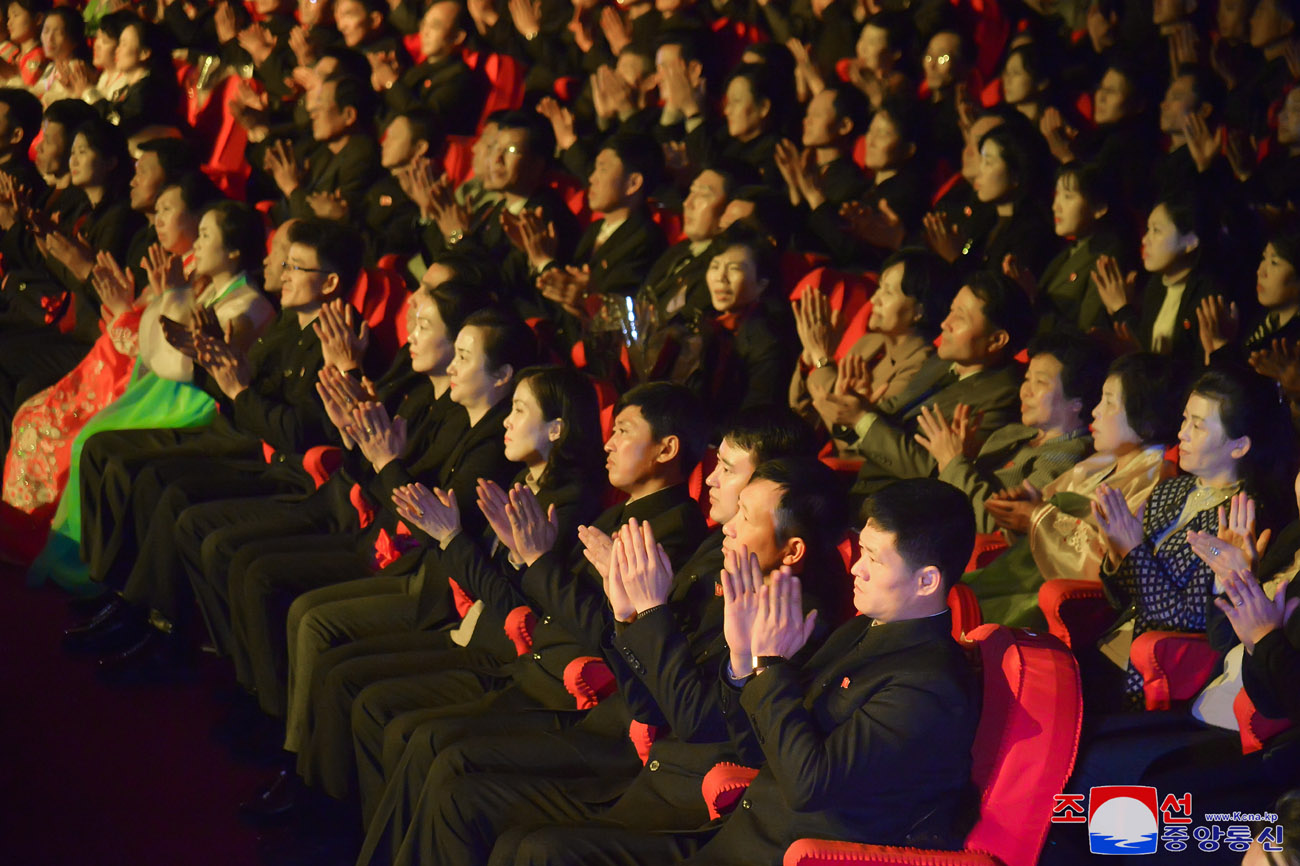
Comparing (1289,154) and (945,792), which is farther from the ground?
(945,792)

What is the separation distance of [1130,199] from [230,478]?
2444mm

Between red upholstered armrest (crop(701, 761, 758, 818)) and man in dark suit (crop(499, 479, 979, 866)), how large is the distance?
0.02 metres

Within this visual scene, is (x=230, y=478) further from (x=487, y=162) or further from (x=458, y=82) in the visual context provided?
(x=458, y=82)

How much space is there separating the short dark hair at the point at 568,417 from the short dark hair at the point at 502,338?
199mm

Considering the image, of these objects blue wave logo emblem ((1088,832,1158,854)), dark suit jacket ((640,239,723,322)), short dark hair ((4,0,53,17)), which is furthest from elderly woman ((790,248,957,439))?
short dark hair ((4,0,53,17))

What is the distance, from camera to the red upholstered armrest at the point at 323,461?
2930 millimetres

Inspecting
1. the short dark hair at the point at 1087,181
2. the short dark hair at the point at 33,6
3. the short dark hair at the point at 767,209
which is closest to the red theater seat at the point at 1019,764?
the short dark hair at the point at 767,209

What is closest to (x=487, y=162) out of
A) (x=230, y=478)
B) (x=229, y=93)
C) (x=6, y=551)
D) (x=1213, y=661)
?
(x=230, y=478)

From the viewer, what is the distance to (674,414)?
2.19 meters

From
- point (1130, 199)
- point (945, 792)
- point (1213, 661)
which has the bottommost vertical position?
point (1130, 199)

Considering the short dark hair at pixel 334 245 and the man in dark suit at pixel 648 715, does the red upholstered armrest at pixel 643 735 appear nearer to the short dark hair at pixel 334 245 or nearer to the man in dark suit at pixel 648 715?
the man in dark suit at pixel 648 715

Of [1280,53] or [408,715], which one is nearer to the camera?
[408,715]

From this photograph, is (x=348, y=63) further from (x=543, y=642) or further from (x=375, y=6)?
(x=543, y=642)

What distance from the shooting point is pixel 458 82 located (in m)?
4.65
